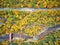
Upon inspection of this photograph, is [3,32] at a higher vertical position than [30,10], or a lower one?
lower

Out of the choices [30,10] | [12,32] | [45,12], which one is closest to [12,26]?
[12,32]

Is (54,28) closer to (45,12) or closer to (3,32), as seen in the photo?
(45,12)

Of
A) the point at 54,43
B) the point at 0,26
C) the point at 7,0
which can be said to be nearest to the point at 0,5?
the point at 7,0

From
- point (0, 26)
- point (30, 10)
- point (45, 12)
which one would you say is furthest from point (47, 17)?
point (0, 26)

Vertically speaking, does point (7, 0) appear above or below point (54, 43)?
above

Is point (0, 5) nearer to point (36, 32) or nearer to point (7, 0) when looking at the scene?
point (7, 0)

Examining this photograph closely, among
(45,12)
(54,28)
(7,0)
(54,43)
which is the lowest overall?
(54,43)

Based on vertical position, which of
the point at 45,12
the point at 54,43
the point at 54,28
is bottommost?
the point at 54,43

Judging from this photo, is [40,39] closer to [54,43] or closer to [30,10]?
[54,43]
